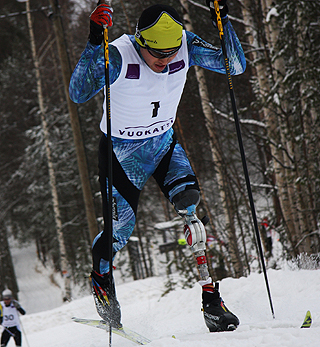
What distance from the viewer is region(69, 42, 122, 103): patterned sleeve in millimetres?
2213

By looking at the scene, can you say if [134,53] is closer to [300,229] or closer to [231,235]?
[300,229]

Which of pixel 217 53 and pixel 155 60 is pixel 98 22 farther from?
pixel 217 53

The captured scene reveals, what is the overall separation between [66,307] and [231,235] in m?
6.06

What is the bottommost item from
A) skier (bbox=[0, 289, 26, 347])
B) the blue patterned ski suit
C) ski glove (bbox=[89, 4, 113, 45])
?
skier (bbox=[0, 289, 26, 347])

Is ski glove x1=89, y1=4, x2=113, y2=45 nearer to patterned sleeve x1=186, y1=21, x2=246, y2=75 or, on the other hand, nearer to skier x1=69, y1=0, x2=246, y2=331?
skier x1=69, y1=0, x2=246, y2=331

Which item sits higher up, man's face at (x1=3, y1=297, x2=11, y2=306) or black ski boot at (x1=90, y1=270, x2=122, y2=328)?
black ski boot at (x1=90, y1=270, x2=122, y2=328)

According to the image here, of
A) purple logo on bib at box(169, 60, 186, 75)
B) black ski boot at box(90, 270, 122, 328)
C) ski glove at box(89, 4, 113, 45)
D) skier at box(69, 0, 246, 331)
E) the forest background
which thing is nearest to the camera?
ski glove at box(89, 4, 113, 45)

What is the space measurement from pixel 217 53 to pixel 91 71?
1.00 m

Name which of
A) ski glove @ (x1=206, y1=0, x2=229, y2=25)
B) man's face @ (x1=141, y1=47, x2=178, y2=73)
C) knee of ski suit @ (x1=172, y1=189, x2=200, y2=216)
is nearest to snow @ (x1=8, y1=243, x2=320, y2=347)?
knee of ski suit @ (x1=172, y1=189, x2=200, y2=216)

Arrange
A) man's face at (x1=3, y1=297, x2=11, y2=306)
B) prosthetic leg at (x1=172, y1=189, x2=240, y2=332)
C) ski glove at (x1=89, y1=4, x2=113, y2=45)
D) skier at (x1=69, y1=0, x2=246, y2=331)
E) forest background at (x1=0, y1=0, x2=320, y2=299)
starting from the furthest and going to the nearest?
man's face at (x1=3, y1=297, x2=11, y2=306), forest background at (x1=0, y1=0, x2=320, y2=299), prosthetic leg at (x1=172, y1=189, x2=240, y2=332), skier at (x1=69, y1=0, x2=246, y2=331), ski glove at (x1=89, y1=4, x2=113, y2=45)

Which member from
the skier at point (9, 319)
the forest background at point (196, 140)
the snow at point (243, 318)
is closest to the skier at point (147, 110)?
the snow at point (243, 318)

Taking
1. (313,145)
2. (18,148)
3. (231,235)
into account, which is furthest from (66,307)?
(18,148)

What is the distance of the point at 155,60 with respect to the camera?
2.36 meters

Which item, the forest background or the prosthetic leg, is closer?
the prosthetic leg
